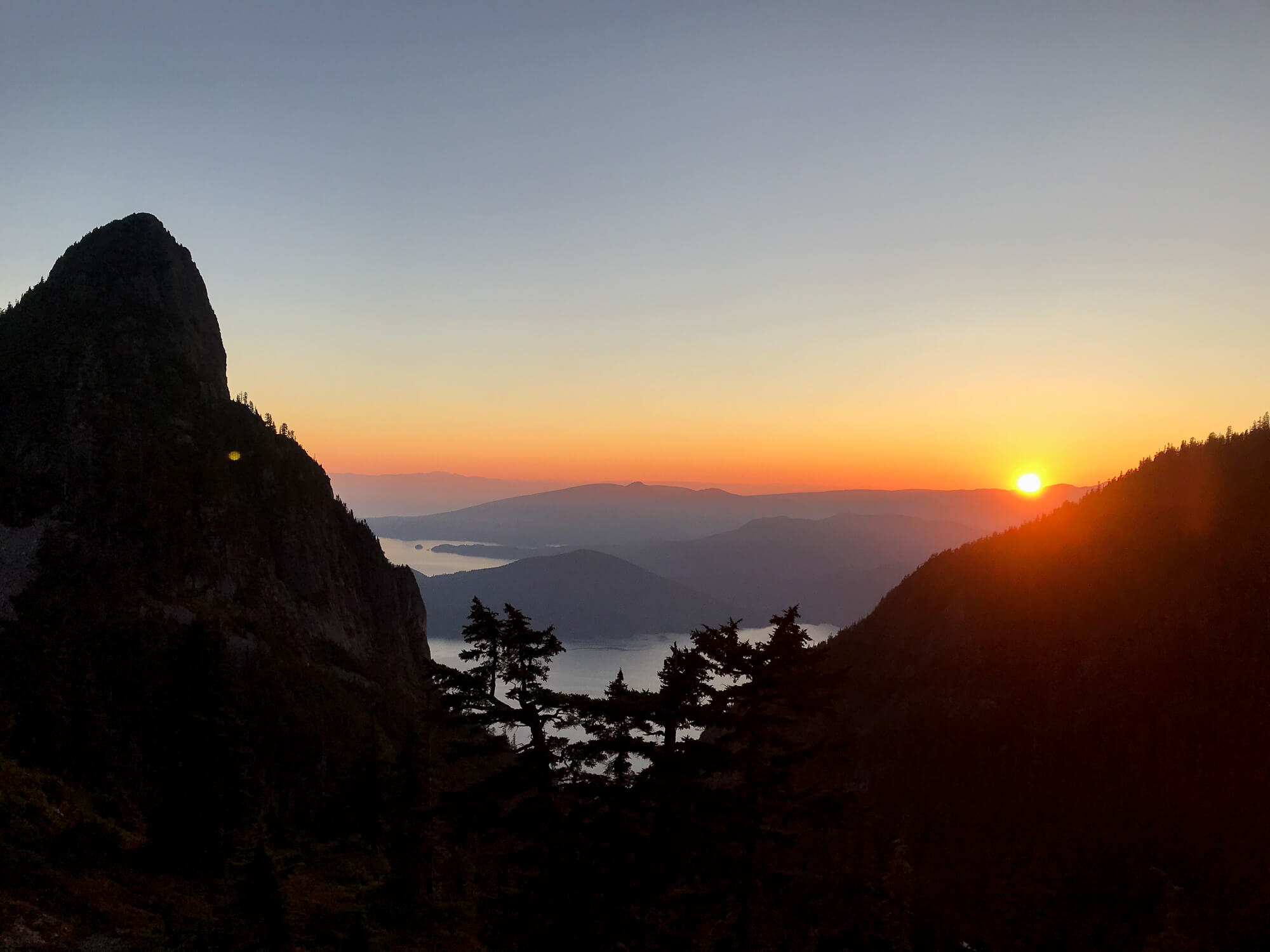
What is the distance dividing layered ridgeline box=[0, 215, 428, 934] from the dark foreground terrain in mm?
358

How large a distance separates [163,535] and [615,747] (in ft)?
340

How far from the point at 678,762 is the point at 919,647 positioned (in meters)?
60.4

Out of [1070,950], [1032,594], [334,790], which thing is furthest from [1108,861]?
[334,790]

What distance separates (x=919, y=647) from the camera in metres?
70.6

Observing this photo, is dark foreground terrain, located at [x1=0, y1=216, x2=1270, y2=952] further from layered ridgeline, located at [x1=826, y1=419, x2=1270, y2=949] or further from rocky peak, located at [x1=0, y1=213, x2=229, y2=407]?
rocky peak, located at [x1=0, y1=213, x2=229, y2=407]

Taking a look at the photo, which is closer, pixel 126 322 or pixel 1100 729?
pixel 1100 729

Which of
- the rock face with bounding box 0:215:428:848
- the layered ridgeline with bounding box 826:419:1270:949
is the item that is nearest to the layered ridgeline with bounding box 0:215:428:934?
the rock face with bounding box 0:215:428:848

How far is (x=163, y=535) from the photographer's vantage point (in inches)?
3871

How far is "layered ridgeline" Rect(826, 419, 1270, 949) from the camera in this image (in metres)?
33.6

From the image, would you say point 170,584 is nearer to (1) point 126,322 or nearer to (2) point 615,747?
(1) point 126,322

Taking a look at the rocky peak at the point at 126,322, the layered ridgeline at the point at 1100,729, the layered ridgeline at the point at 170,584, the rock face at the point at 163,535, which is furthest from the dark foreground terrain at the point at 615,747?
the rocky peak at the point at 126,322

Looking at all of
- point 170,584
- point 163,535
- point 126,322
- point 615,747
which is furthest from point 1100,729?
point 126,322

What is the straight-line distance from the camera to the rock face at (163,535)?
77.9 meters

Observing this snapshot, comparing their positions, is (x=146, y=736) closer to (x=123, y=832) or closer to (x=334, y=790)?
(x=334, y=790)
